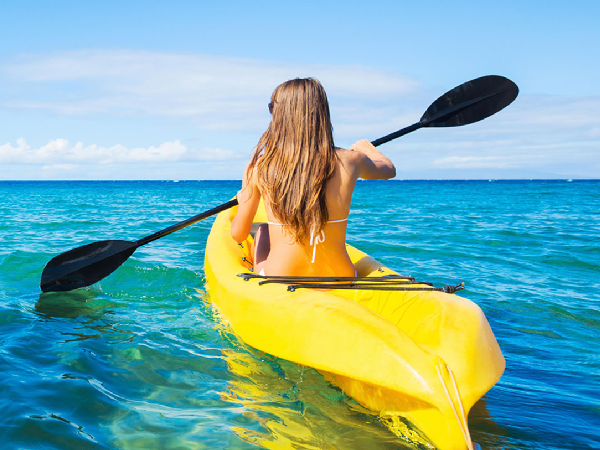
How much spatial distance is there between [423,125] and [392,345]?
2597mm

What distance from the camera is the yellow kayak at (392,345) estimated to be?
1983 mm

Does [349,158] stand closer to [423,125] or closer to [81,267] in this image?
[423,125]

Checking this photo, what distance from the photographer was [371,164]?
2.74 m

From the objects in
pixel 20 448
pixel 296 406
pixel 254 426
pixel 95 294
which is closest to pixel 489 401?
pixel 296 406

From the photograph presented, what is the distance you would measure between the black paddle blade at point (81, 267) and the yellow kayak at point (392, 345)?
6.53ft

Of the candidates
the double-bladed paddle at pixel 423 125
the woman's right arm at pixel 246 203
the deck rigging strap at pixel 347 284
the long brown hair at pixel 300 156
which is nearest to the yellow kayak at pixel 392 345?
the deck rigging strap at pixel 347 284

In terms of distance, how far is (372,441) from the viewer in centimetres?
217

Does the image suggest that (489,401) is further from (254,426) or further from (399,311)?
(254,426)

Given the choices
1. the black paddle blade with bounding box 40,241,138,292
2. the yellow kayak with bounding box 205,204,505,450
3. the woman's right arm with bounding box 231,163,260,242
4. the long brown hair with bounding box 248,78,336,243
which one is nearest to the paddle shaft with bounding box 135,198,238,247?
the black paddle blade with bounding box 40,241,138,292

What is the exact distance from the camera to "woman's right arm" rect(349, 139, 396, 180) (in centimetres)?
268

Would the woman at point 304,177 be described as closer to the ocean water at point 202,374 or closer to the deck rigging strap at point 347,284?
the deck rigging strap at point 347,284

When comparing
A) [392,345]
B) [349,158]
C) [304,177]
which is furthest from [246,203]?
[392,345]

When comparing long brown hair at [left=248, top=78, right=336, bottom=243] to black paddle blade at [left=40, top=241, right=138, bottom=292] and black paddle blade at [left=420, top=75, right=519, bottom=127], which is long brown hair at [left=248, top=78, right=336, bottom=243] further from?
black paddle blade at [left=40, top=241, right=138, bottom=292]

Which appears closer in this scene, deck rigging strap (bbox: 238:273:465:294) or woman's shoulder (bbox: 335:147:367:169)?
woman's shoulder (bbox: 335:147:367:169)
